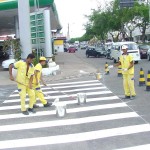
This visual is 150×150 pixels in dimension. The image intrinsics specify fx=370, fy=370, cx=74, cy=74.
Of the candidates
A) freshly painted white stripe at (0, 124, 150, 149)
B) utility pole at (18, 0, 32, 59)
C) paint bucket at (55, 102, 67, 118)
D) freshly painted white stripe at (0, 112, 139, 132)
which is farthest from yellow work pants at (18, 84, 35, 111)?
utility pole at (18, 0, 32, 59)

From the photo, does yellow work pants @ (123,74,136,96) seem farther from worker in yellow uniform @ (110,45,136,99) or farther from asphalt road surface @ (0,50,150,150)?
asphalt road surface @ (0,50,150,150)

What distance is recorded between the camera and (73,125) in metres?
8.99

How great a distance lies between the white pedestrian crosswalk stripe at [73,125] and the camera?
7582 mm

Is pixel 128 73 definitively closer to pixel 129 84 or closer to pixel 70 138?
pixel 129 84

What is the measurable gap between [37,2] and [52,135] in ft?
70.9

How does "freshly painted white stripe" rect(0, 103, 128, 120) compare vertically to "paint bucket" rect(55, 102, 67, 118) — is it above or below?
below

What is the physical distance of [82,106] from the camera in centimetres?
1157

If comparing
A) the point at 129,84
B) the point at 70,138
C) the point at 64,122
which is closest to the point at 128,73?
the point at 129,84

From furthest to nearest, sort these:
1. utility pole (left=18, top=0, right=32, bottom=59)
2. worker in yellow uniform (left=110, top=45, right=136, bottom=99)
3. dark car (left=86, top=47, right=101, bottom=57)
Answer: dark car (left=86, top=47, right=101, bottom=57), utility pole (left=18, top=0, right=32, bottom=59), worker in yellow uniform (left=110, top=45, right=136, bottom=99)

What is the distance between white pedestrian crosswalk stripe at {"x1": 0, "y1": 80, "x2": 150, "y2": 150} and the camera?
7.58m

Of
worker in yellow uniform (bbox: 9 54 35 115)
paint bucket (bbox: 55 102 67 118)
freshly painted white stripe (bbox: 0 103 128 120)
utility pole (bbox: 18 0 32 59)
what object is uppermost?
utility pole (bbox: 18 0 32 59)

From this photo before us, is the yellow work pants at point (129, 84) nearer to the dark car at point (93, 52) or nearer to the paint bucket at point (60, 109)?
the paint bucket at point (60, 109)

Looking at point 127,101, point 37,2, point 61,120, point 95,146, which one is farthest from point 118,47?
point 95,146

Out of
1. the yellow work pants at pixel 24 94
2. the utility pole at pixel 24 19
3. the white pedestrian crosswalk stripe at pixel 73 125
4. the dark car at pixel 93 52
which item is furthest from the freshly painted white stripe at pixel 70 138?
the dark car at pixel 93 52
